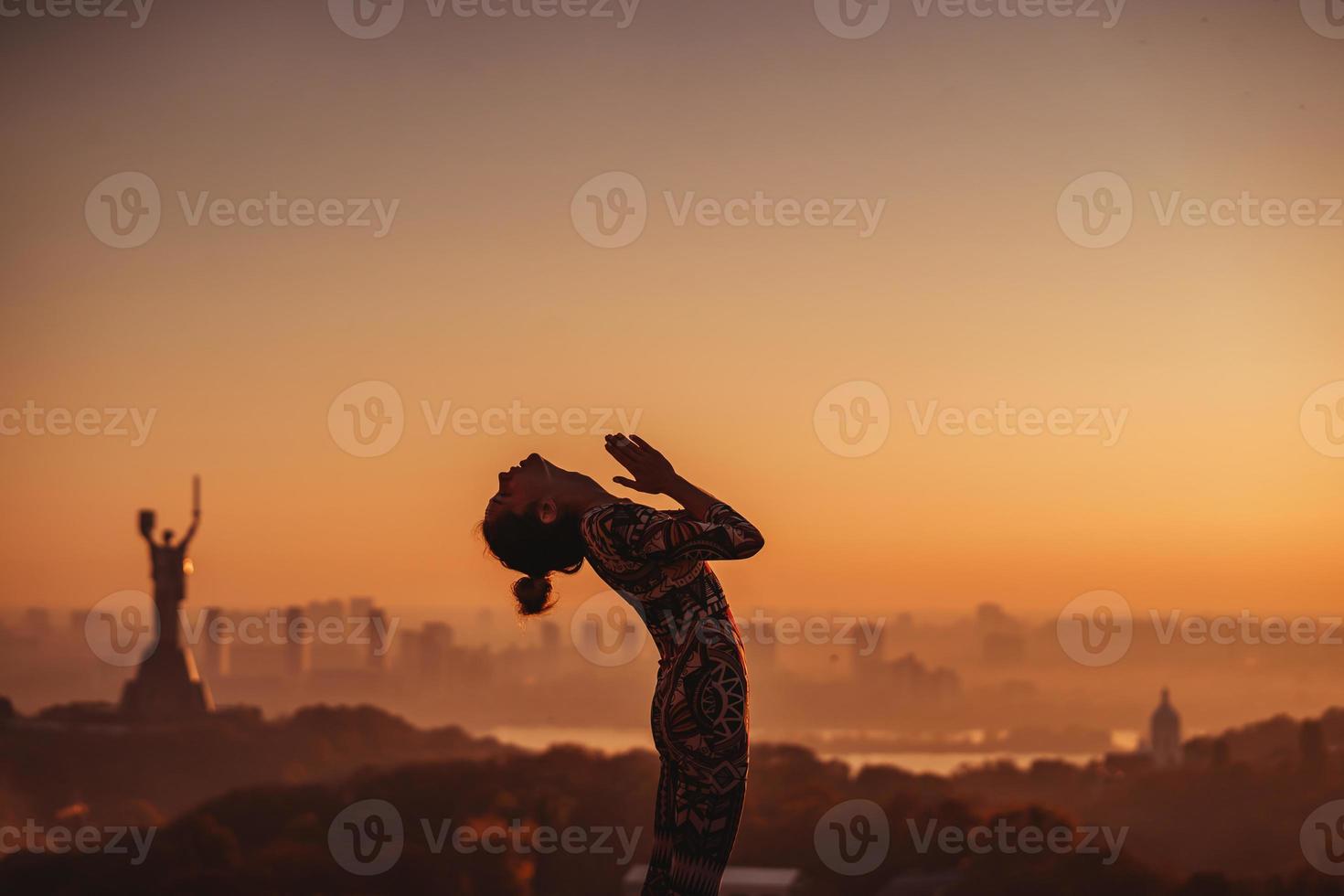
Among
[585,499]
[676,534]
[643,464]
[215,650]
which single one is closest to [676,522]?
[676,534]

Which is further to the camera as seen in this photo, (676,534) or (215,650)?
(215,650)

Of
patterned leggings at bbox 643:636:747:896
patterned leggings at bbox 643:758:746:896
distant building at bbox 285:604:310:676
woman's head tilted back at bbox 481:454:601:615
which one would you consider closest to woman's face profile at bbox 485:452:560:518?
woman's head tilted back at bbox 481:454:601:615

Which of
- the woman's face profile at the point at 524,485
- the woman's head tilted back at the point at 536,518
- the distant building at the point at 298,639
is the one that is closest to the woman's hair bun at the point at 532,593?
the woman's head tilted back at the point at 536,518

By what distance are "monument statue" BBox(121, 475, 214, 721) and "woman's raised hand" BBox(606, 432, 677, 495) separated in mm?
8214

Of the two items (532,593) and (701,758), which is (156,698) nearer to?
(532,593)

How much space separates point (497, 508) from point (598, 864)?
797 cm

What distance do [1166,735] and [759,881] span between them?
3268 mm

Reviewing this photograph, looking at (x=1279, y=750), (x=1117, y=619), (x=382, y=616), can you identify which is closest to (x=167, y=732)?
(x=382, y=616)

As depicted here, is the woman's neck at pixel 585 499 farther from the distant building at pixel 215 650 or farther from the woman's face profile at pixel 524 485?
the distant building at pixel 215 650

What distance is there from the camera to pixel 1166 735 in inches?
407

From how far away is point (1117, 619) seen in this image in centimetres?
943

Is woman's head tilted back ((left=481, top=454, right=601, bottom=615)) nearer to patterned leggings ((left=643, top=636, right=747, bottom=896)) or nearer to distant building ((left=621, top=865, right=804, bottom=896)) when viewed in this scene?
patterned leggings ((left=643, top=636, right=747, bottom=896))

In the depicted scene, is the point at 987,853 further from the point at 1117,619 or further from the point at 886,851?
the point at 1117,619

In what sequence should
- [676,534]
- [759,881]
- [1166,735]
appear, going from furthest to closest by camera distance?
1. [1166,735]
2. [759,881]
3. [676,534]
